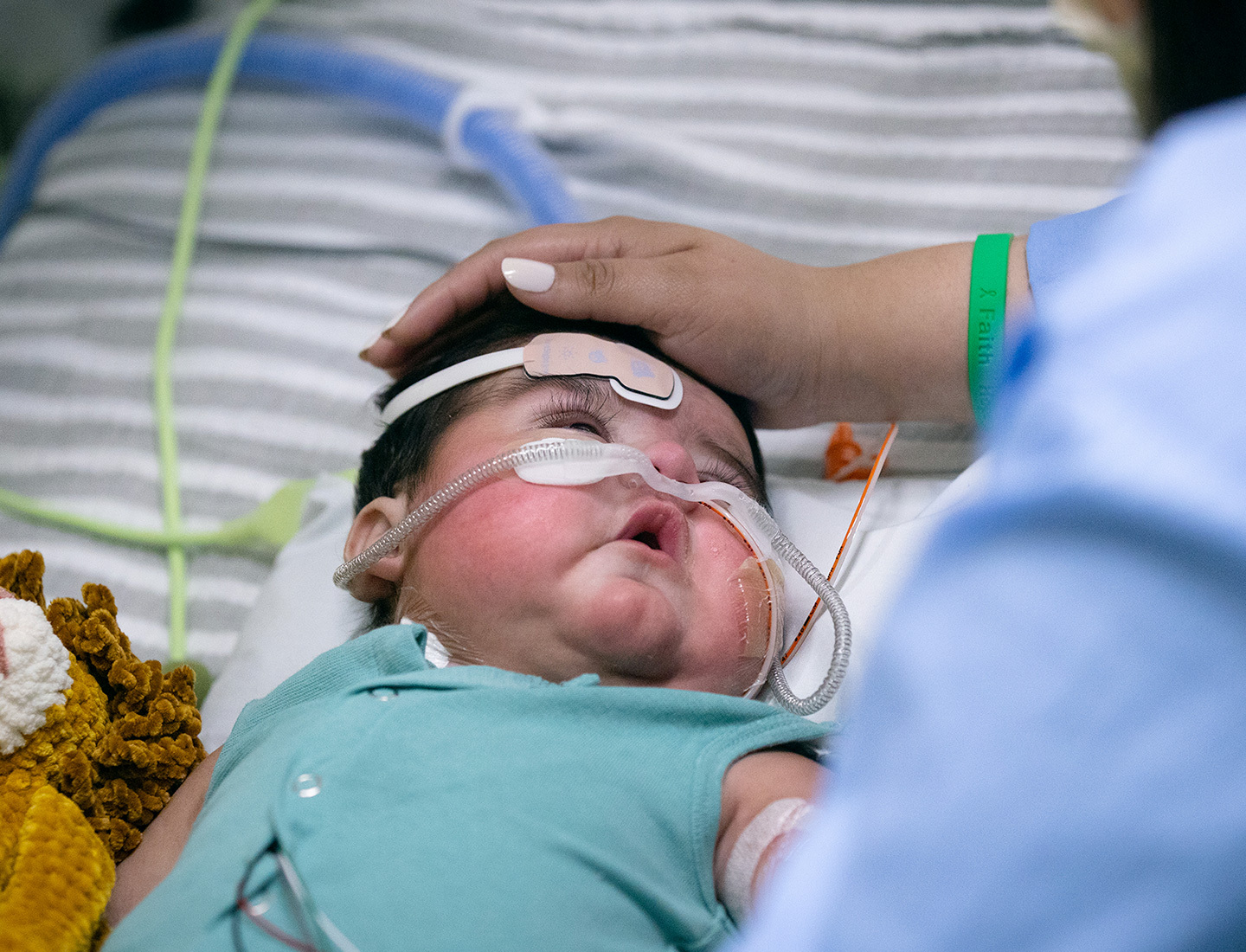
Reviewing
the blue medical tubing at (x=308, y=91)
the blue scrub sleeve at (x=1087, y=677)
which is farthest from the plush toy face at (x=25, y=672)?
the blue medical tubing at (x=308, y=91)

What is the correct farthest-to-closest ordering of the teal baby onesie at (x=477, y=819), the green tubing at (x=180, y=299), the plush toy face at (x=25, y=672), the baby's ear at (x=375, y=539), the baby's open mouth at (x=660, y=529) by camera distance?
the green tubing at (x=180, y=299) < the baby's ear at (x=375, y=539) < the baby's open mouth at (x=660, y=529) < the plush toy face at (x=25, y=672) < the teal baby onesie at (x=477, y=819)

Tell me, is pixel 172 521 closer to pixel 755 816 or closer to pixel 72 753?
pixel 72 753

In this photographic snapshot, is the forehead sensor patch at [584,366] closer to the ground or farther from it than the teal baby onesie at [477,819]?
farther from it

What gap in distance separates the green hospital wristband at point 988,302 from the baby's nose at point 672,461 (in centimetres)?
41

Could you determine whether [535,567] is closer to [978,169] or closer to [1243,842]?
[1243,842]

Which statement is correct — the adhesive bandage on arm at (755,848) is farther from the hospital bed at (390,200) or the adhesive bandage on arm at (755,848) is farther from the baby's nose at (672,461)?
the hospital bed at (390,200)

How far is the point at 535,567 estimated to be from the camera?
0.95m

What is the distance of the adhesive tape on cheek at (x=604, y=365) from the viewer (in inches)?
42.4

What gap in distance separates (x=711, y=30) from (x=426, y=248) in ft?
2.30

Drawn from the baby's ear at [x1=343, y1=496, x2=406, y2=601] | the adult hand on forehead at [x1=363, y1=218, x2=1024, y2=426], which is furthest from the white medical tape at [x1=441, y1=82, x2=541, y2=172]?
the baby's ear at [x1=343, y1=496, x2=406, y2=601]

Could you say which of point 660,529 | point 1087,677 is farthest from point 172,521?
point 1087,677

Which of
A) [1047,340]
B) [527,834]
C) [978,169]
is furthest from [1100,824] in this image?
[978,169]

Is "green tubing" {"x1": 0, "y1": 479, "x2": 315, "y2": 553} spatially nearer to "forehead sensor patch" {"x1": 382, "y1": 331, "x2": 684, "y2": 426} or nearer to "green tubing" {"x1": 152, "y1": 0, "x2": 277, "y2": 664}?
"green tubing" {"x1": 152, "y1": 0, "x2": 277, "y2": 664}

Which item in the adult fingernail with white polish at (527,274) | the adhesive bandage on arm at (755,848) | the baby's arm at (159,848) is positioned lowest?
the baby's arm at (159,848)
